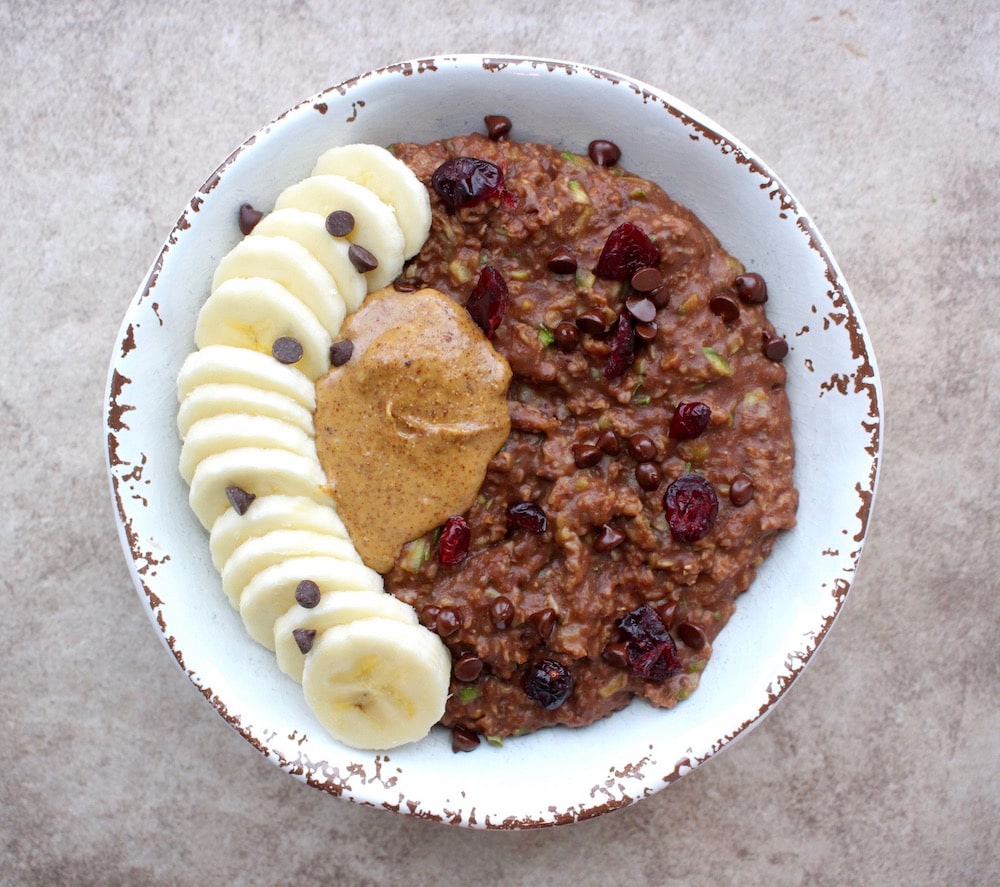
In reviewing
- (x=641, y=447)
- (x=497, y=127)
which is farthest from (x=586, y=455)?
(x=497, y=127)

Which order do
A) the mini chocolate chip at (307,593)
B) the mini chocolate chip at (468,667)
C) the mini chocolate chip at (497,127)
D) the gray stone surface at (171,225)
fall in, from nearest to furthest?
the mini chocolate chip at (307,593) → the mini chocolate chip at (468,667) → the mini chocolate chip at (497,127) → the gray stone surface at (171,225)

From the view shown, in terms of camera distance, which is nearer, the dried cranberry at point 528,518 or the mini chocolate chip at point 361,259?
the mini chocolate chip at point 361,259

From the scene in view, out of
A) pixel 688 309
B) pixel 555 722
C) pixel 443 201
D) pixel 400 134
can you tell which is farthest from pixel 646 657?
pixel 400 134

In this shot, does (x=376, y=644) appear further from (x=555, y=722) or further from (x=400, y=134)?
(x=400, y=134)

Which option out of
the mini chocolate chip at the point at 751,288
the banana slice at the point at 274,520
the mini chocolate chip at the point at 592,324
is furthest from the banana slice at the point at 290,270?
the mini chocolate chip at the point at 751,288

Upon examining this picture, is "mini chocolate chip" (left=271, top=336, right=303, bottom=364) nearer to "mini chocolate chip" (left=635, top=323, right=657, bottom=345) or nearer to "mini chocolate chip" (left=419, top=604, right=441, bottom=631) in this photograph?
"mini chocolate chip" (left=419, top=604, right=441, bottom=631)

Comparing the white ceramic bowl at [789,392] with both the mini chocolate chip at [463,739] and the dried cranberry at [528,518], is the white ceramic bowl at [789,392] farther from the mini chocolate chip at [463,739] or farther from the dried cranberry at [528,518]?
the dried cranberry at [528,518]
